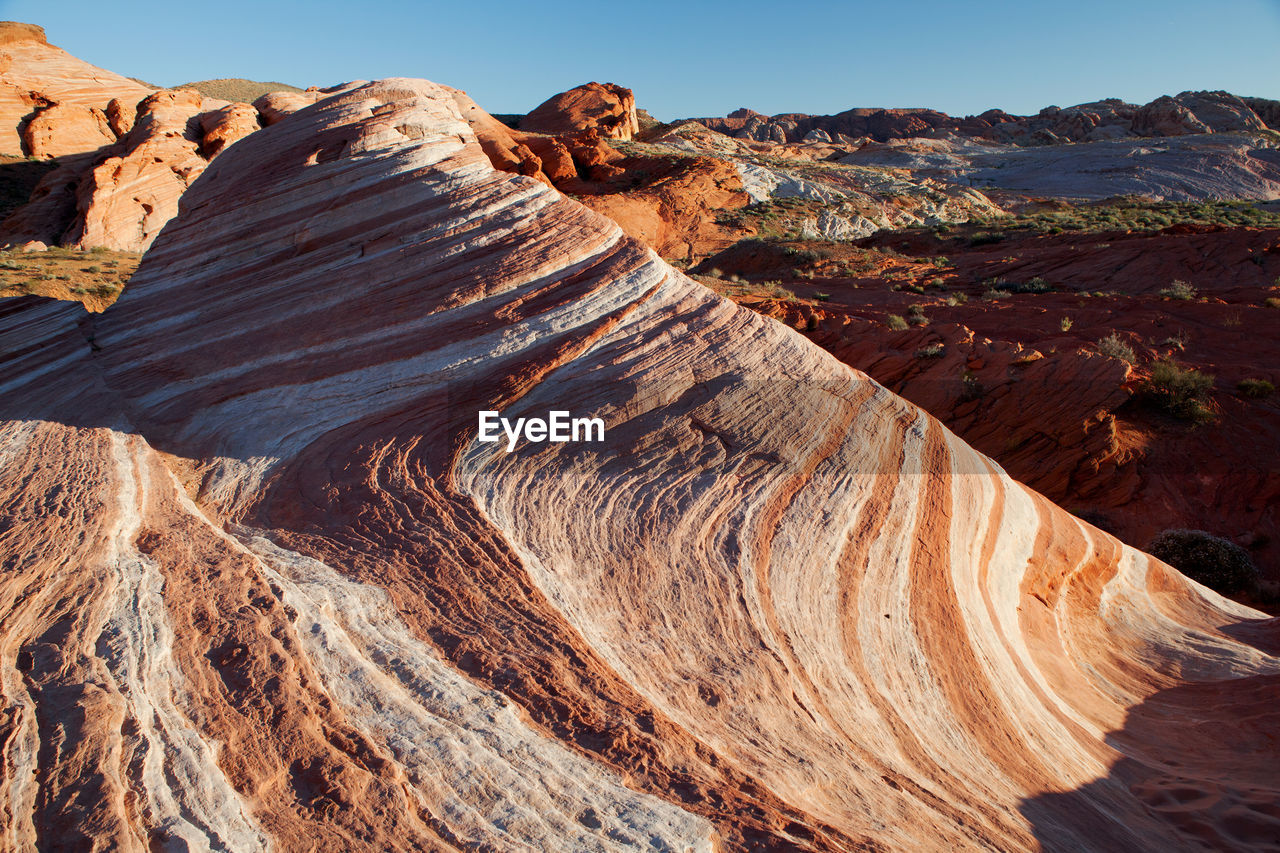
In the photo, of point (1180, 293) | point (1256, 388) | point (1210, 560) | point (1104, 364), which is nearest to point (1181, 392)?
point (1104, 364)

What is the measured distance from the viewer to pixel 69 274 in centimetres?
1978

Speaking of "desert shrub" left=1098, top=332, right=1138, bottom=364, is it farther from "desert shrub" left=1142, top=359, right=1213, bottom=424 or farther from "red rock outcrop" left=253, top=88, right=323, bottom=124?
"red rock outcrop" left=253, top=88, right=323, bottom=124

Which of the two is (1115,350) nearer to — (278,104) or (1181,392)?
(1181,392)

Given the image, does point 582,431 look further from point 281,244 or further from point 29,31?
point 29,31

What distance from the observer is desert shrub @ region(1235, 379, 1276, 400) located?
12.6 meters

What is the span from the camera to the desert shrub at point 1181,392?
479 inches

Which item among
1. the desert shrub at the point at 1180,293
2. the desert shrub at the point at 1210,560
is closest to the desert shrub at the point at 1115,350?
the desert shrub at the point at 1210,560

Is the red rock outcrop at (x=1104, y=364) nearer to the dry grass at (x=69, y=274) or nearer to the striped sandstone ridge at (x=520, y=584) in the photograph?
the striped sandstone ridge at (x=520, y=584)

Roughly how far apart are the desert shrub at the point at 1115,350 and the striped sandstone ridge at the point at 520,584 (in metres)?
8.29

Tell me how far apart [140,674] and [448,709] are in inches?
60.8

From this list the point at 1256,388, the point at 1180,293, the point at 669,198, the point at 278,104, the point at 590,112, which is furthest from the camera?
the point at 590,112

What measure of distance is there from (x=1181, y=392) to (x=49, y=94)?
57.4m

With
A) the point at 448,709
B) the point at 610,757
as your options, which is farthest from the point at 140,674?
the point at 610,757

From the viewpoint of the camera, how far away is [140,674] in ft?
11.4
